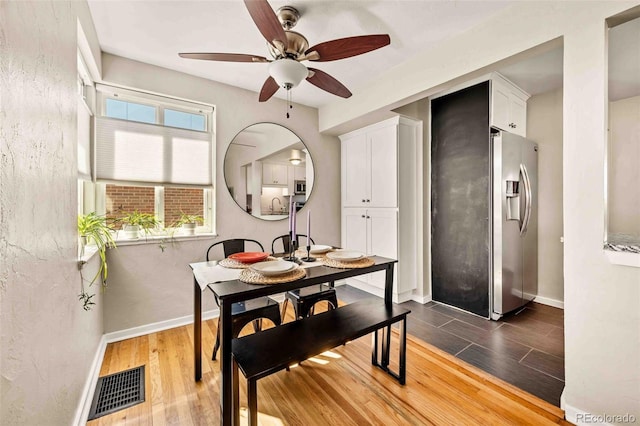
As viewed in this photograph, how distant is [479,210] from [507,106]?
121cm

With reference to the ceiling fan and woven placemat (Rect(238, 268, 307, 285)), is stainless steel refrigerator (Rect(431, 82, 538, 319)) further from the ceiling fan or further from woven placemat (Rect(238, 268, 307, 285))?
woven placemat (Rect(238, 268, 307, 285))

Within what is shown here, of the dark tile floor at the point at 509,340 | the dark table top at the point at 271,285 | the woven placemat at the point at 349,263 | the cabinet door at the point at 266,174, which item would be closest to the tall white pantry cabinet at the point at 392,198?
the dark tile floor at the point at 509,340

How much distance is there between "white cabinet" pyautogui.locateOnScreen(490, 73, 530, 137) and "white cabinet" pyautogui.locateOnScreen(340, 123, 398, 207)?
1.01m

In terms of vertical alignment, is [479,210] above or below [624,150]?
below

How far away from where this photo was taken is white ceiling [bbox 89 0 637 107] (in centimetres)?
186

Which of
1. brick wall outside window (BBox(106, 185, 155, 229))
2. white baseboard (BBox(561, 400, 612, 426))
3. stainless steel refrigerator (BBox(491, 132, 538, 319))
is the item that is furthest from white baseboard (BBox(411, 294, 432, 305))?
brick wall outside window (BBox(106, 185, 155, 229))

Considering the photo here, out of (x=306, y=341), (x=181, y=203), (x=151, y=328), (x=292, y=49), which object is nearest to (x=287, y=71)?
(x=292, y=49)

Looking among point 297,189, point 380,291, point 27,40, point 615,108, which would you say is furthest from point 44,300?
point 615,108

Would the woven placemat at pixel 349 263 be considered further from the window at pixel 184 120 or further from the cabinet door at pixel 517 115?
the cabinet door at pixel 517 115

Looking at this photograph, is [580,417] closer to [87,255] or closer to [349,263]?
[349,263]

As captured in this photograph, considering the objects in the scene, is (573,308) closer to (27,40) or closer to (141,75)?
(27,40)

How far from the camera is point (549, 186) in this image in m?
3.27

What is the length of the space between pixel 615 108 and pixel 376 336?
11.3ft

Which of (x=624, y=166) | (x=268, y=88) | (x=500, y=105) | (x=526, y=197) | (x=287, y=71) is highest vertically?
(x=500, y=105)
